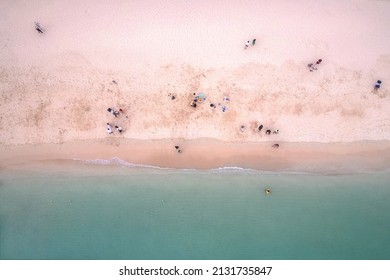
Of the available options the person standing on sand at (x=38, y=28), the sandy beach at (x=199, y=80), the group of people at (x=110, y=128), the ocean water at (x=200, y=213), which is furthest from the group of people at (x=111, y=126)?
the person standing on sand at (x=38, y=28)

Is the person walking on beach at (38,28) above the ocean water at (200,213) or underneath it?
above

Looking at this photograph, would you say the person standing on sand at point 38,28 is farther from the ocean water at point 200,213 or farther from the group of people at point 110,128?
the ocean water at point 200,213

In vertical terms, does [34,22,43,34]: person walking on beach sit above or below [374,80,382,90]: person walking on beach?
above

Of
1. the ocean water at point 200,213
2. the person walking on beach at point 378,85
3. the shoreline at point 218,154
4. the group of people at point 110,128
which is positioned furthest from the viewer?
the ocean water at point 200,213

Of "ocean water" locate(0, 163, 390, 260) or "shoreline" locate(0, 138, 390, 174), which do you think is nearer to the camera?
"shoreline" locate(0, 138, 390, 174)

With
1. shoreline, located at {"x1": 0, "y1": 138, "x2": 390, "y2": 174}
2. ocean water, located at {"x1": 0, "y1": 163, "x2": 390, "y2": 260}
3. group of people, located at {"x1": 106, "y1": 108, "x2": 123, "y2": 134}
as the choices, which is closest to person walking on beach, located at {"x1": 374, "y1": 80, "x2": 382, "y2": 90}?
shoreline, located at {"x1": 0, "y1": 138, "x2": 390, "y2": 174}

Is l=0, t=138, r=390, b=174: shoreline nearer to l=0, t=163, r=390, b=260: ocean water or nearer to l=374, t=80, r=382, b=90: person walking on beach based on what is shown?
l=0, t=163, r=390, b=260: ocean water

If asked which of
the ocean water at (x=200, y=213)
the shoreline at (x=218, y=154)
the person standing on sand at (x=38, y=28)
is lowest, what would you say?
the ocean water at (x=200, y=213)
